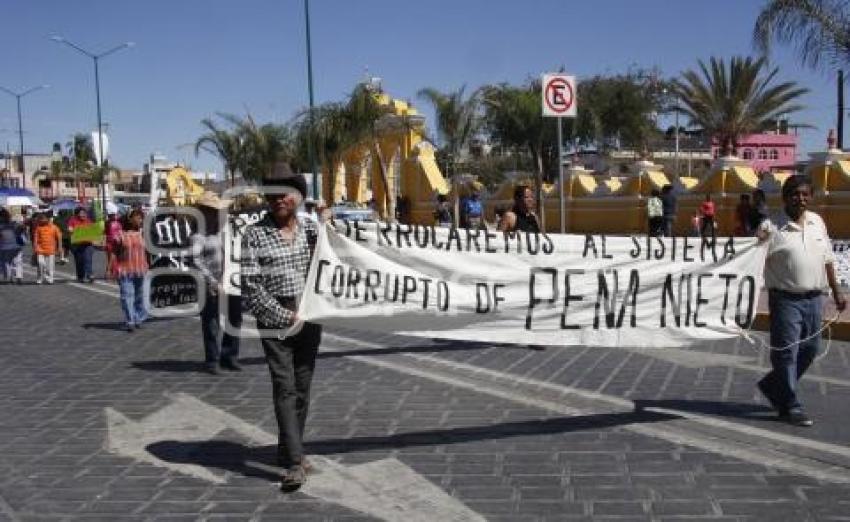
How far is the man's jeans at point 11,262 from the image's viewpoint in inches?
808

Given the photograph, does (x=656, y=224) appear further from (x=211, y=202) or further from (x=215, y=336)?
(x=215, y=336)

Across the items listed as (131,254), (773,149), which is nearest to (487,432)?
(131,254)

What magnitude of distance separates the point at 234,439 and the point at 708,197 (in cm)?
2189

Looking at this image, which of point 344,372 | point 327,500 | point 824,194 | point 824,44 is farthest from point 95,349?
point 824,194

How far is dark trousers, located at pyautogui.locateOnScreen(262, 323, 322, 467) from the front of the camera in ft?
17.1

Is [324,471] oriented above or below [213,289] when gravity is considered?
below

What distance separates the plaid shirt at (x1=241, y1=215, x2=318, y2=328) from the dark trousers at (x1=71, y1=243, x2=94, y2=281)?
15.7 meters

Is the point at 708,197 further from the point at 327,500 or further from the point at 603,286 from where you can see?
the point at 327,500

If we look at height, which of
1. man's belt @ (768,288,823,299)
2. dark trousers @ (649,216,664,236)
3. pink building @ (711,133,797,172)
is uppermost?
pink building @ (711,133,797,172)

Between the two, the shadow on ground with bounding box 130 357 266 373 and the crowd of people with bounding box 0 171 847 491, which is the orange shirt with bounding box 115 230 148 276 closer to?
the shadow on ground with bounding box 130 357 266 373

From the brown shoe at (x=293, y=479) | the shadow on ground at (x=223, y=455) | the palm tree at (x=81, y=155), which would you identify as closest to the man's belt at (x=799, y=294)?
the brown shoe at (x=293, y=479)

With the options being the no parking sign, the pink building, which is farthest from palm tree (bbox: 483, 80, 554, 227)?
the no parking sign

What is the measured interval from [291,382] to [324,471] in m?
0.63

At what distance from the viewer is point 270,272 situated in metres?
5.29
